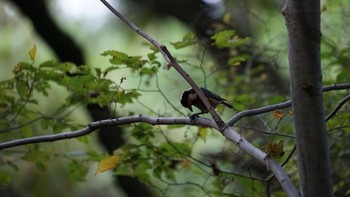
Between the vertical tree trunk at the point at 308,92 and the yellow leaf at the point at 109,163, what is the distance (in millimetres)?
962

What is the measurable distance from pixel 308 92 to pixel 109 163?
1.00 meters

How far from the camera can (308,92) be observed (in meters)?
0.78

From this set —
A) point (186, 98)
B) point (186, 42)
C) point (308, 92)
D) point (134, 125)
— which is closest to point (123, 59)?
point (186, 42)

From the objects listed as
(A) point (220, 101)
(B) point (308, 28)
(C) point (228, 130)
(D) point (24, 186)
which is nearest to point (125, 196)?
(D) point (24, 186)

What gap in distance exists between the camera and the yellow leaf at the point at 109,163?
5.50 feet

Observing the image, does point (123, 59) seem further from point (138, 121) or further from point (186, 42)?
point (138, 121)

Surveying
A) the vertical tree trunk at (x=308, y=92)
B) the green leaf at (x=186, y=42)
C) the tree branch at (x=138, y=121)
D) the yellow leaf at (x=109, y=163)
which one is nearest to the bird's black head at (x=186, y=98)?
the tree branch at (x=138, y=121)

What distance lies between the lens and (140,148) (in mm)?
1763

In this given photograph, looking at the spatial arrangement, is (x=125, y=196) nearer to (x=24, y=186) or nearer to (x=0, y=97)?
(x=24, y=186)

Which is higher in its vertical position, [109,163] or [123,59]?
[123,59]

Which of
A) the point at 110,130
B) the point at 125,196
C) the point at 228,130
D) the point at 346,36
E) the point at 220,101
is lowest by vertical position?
the point at 228,130

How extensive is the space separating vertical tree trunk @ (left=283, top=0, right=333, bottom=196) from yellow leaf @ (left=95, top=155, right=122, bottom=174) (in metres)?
0.96

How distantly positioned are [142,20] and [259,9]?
1.86 feet

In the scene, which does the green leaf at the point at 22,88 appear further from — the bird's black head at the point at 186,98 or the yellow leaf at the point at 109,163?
the bird's black head at the point at 186,98
